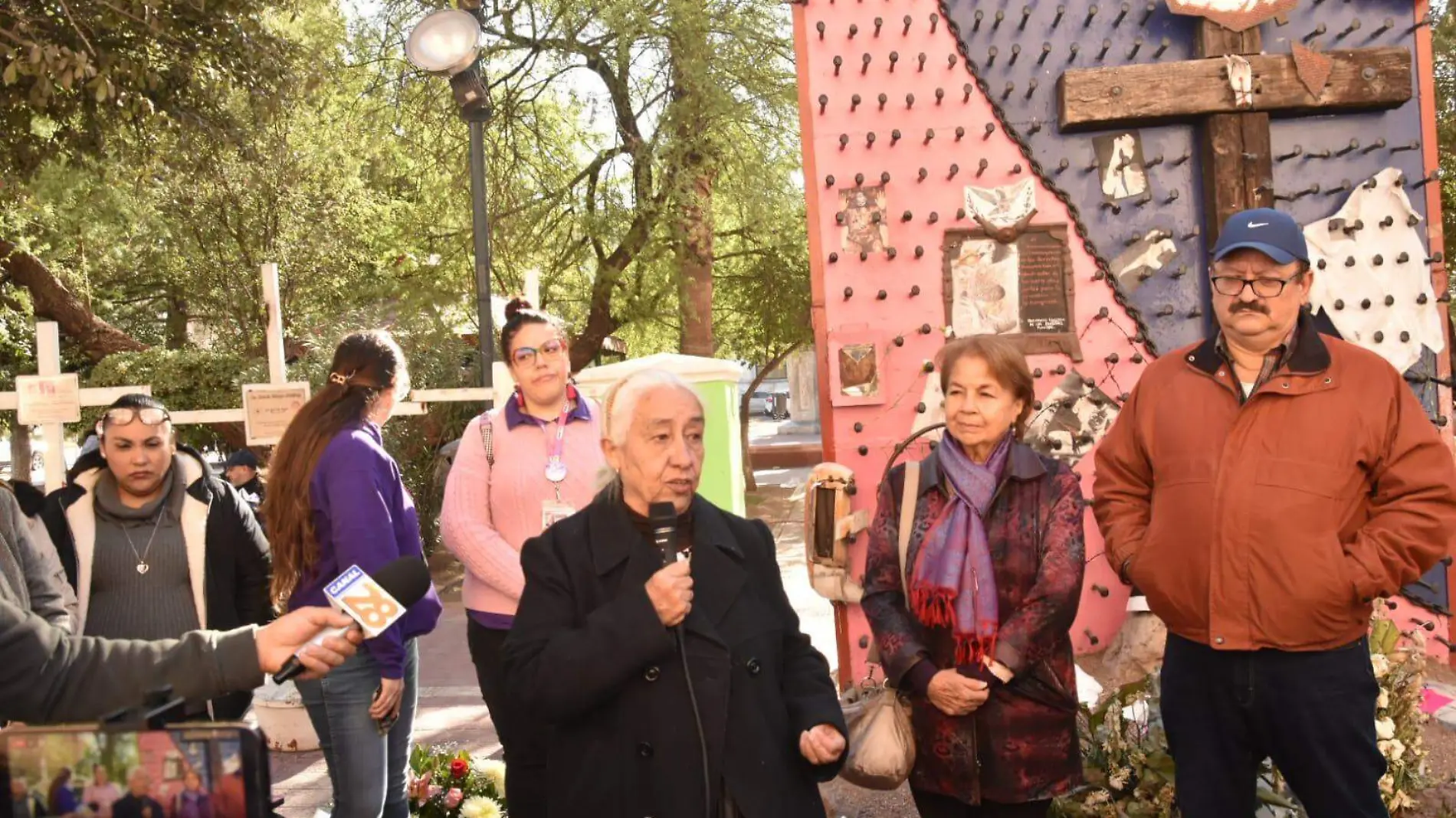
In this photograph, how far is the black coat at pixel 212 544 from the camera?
3.67m

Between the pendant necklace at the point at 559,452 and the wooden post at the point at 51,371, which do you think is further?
the wooden post at the point at 51,371

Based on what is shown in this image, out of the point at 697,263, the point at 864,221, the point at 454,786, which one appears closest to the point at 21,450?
the point at 697,263

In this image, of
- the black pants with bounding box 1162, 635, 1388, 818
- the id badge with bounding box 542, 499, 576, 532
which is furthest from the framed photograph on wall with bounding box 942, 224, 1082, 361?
the black pants with bounding box 1162, 635, 1388, 818

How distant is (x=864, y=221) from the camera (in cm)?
561

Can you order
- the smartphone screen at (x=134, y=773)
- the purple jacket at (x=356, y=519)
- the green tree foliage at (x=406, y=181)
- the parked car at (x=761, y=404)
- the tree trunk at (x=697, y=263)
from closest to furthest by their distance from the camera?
the smartphone screen at (x=134, y=773), the purple jacket at (x=356, y=519), the green tree foliage at (x=406, y=181), the tree trunk at (x=697, y=263), the parked car at (x=761, y=404)

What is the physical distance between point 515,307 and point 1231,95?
355 cm

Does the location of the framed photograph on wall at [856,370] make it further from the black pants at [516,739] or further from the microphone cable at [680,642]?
the microphone cable at [680,642]

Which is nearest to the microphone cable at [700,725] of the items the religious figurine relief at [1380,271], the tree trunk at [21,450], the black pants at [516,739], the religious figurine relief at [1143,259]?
the black pants at [516,739]

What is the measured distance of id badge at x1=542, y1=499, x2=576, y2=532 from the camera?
3.62m

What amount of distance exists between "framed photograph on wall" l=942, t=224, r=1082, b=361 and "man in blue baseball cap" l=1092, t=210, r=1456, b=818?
8.19ft

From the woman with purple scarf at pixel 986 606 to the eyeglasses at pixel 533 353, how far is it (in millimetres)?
1279

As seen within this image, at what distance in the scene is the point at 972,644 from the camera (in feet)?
9.86

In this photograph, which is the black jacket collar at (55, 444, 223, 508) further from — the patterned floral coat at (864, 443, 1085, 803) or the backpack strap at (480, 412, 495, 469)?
the patterned floral coat at (864, 443, 1085, 803)

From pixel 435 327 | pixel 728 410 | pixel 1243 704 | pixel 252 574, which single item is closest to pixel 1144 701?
pixel 1243 704
